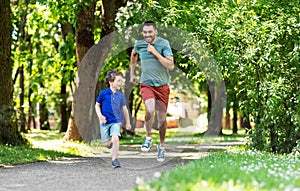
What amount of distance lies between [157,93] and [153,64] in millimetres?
599

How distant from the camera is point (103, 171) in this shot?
33.4 feet

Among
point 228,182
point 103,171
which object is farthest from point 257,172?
point 103,171

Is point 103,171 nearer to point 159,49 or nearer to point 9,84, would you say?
point 159,49

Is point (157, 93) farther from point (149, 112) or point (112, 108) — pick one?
point (112, 108)

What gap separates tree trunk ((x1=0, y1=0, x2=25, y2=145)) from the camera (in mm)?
16125

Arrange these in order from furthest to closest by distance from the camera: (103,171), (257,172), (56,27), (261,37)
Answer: (56,27) < (261,37) < (103,171) < (257,172)

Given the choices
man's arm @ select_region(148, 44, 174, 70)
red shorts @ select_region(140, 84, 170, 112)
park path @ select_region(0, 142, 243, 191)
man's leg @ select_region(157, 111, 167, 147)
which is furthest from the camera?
man's leg @ select_region(157, 111, 167, 147)

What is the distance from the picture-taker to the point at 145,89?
10641mm

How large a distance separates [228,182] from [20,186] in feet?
11.5

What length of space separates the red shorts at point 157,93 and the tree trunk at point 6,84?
21.7 feet

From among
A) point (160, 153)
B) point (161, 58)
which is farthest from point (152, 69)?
point (160, 153)

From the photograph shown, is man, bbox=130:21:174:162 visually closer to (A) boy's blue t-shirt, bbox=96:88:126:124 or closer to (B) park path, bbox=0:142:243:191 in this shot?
(A) boy's blue t-shirt, bbox=96:88:126:124

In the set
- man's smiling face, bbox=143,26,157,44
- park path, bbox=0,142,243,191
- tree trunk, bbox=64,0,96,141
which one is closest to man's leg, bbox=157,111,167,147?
park path, bbox=0,142,243,191

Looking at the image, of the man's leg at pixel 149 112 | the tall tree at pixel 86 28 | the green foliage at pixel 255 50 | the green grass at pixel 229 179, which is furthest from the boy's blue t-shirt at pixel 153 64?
the tall tree at pixel 86 28
